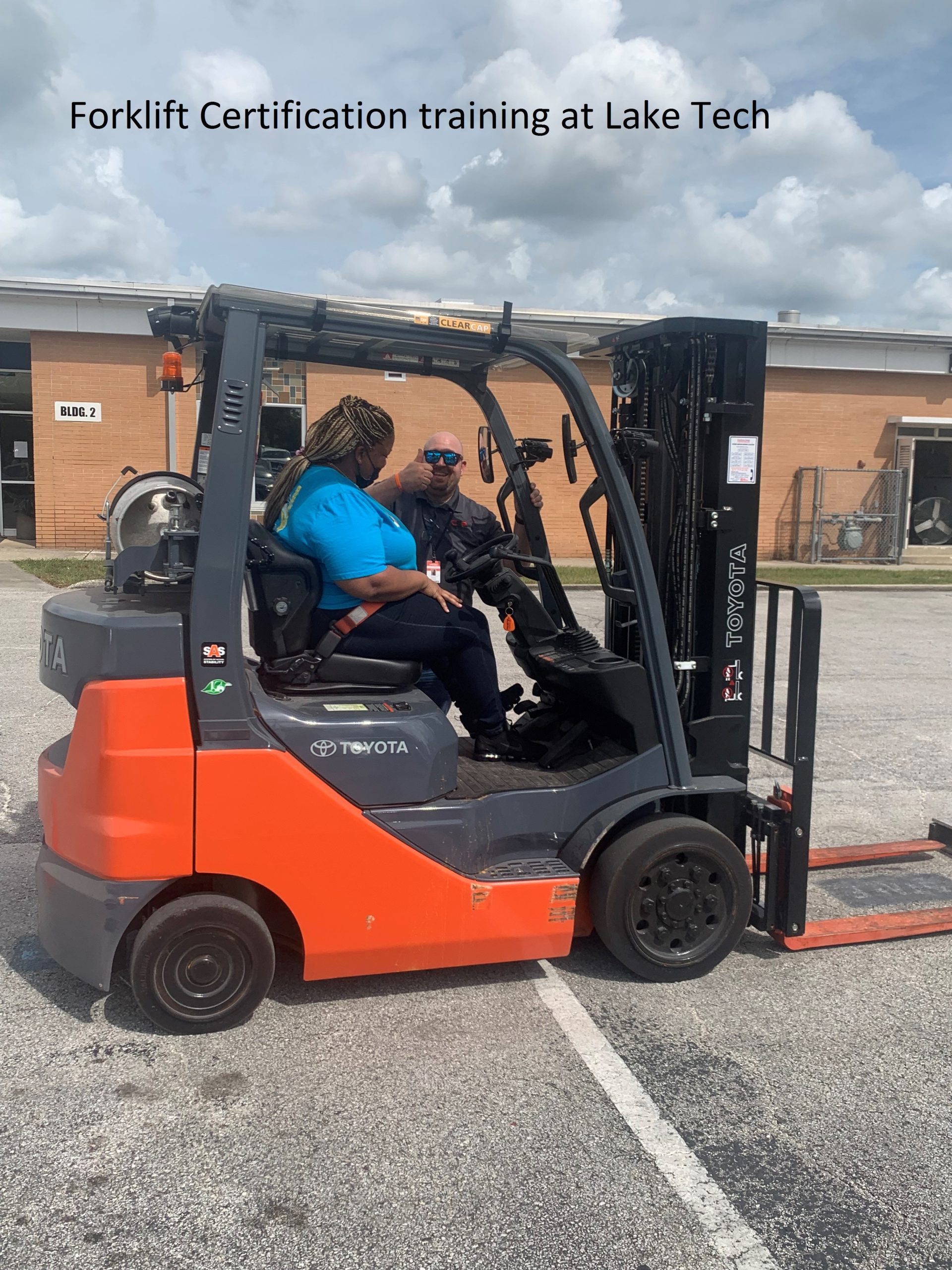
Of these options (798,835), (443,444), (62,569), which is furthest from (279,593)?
(62,569)

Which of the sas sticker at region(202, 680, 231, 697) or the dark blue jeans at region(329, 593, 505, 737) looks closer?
the sas sticker at region(202, 680, 231, 697)

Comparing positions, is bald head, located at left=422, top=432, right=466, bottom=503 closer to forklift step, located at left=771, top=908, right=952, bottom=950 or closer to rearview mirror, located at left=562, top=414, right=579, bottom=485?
rearview mirror, located at left=562, top=414, right=579, bottom=485

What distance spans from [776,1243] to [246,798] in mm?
1934

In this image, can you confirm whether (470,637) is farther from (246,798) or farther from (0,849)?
(0,849)

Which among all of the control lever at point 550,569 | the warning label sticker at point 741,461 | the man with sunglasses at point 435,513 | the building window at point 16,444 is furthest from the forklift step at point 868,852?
the building window at point 16,444

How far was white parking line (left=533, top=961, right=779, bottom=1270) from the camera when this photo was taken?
2.52 m

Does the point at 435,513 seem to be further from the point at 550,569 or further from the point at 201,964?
the point at 201,964

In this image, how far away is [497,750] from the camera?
4.29 meters

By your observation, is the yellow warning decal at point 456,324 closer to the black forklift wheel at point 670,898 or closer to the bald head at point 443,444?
the bald head at point 443,444

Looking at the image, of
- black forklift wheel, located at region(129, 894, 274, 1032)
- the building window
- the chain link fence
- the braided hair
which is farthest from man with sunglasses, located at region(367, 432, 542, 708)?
the chain link fence

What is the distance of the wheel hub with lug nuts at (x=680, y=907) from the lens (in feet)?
12.5

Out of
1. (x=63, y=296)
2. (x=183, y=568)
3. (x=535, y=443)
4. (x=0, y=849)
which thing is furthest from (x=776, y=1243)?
(x=63, y=296)

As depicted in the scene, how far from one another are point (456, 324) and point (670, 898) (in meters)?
2.22

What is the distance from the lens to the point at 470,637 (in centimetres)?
394
